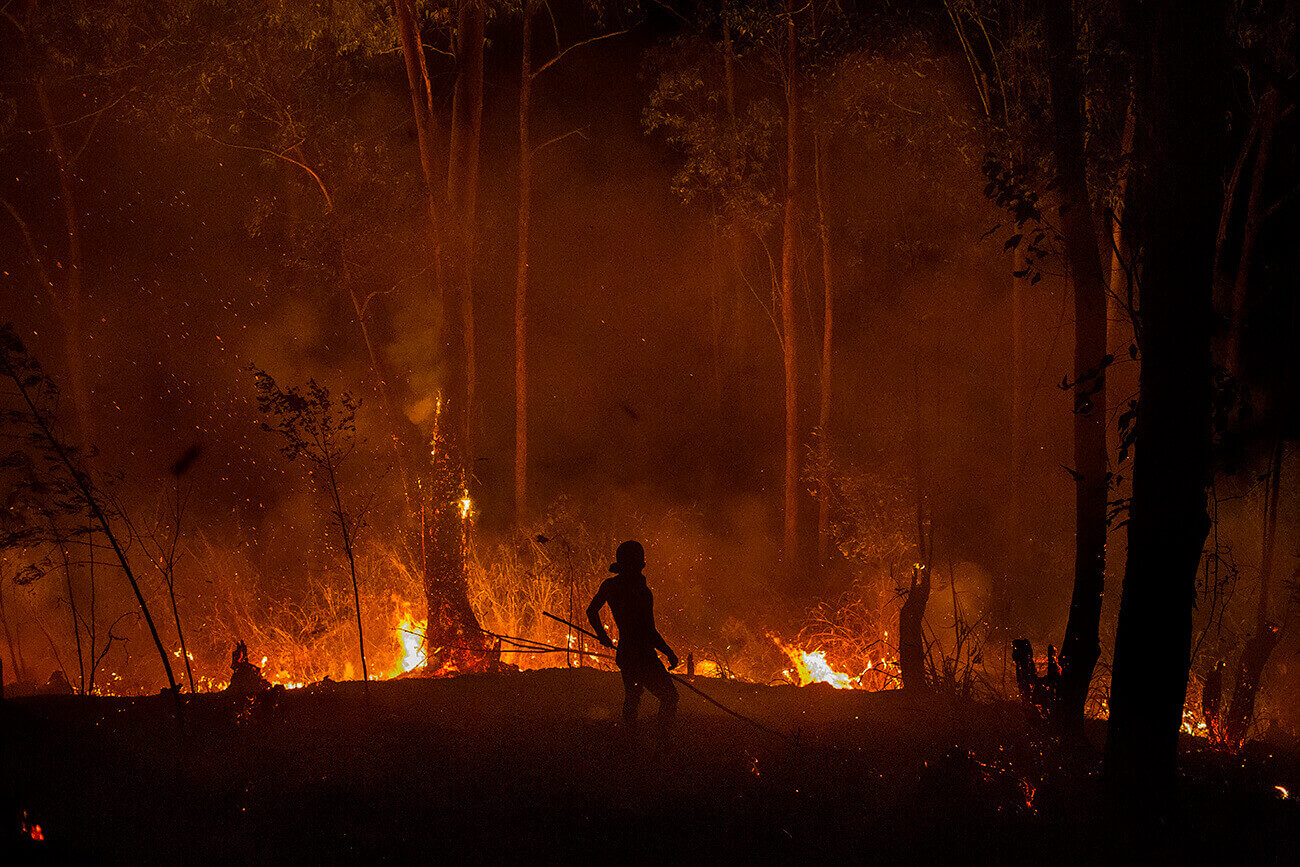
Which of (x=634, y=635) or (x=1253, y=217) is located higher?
(x=1253, y=217)

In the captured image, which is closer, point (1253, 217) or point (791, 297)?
point (1253, 217)

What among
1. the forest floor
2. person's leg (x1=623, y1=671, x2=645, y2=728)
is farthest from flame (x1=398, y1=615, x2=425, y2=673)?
person's leg (x1=623, y1=671, x2=645, y2=728)

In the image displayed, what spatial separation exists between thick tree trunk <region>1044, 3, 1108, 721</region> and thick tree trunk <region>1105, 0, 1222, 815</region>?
139 centimetres

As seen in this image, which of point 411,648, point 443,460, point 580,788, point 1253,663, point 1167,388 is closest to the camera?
point 1167,388

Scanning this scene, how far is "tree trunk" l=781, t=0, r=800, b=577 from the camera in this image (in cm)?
1712

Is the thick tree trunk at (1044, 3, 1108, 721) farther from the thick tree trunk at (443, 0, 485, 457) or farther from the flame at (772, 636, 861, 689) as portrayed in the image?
the thick tree trunk at (443, 0, 485, 457)

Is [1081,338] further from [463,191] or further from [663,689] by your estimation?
[463,191]

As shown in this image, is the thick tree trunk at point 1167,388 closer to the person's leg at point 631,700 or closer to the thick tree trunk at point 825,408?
the person's leg at point 631,700

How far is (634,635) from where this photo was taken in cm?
707

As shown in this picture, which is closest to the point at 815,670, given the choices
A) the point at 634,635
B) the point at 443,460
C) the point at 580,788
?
the point at 443,460

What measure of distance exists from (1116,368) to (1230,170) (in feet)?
9.47

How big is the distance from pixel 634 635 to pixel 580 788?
137 centimetres

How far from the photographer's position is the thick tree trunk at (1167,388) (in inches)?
193

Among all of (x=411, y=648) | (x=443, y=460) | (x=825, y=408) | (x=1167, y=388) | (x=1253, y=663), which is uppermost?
(x=825, y=408)
